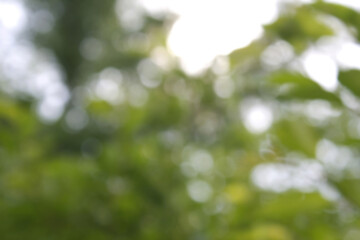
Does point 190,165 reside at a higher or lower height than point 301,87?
higher

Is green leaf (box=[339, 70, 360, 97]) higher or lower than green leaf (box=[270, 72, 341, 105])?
lower

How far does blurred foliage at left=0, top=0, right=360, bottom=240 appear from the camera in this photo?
0.58 m

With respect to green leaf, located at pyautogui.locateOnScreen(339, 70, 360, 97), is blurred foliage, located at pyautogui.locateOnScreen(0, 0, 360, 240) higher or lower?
higher

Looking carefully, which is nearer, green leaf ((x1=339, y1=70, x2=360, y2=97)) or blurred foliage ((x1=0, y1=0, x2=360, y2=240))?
green leaf ((x1=339, y1=70, x2=360, y2=97))

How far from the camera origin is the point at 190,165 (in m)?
0.90

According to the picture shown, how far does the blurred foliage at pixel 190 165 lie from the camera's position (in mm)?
575

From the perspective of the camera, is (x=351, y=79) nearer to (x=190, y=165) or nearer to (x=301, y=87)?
(x=301, y=87)

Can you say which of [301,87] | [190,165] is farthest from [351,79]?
[190,165]

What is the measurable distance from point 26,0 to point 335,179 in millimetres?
6982

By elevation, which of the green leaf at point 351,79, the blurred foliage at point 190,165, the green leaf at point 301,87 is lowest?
the green leaf at point 351,79

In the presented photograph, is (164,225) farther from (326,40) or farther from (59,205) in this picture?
(326,40)

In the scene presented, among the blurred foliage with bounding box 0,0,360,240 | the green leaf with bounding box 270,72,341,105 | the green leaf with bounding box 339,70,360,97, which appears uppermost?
the blurred foliage with bounding box 0,0,360,240

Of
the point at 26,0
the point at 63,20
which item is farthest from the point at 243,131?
the point at 26,0

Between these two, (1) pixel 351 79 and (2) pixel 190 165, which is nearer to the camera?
(1) pixel 351 79
